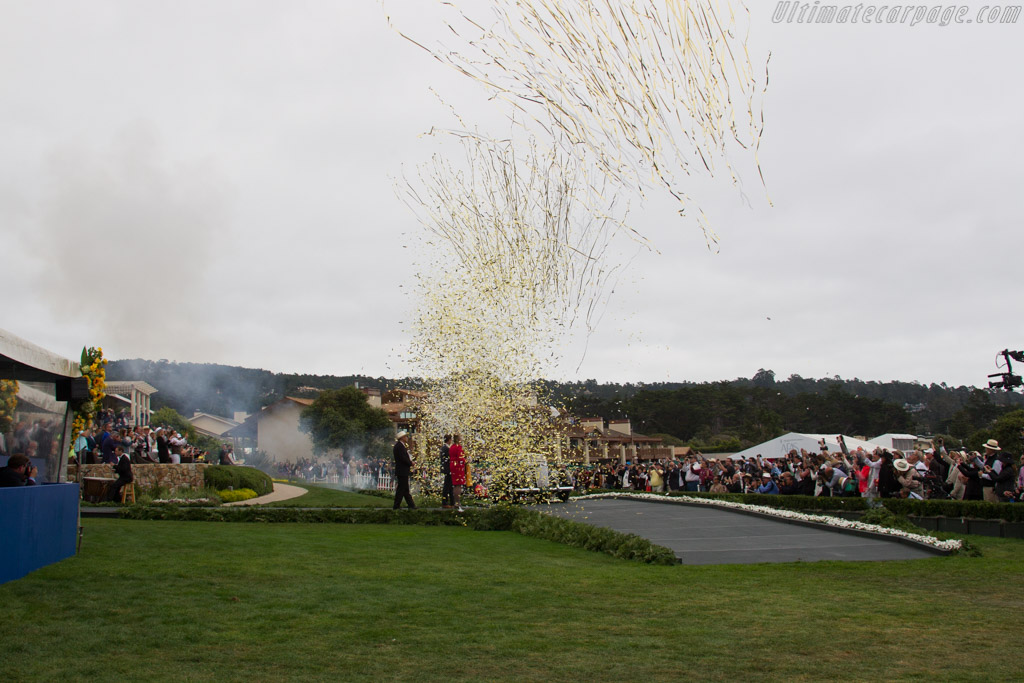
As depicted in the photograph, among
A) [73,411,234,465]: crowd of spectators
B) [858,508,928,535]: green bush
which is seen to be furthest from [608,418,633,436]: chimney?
[858,508,928,535]: green bush

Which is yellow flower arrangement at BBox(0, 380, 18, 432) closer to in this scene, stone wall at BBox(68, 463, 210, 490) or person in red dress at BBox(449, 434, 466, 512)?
person in red dress at BBox(449, 434, 466, 512)

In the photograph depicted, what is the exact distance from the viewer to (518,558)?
12516mm

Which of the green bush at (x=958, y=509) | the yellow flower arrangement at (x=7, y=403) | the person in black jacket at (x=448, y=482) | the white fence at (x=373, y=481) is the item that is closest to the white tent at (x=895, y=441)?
the green bush at (x=958, y=509)

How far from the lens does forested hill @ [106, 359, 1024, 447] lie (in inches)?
2485

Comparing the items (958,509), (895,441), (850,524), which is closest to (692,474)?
(895,441)

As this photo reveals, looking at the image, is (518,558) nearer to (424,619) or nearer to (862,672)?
(424,619)

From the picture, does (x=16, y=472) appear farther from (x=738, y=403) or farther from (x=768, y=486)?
(x=738, y=403)

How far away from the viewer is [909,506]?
1870 cm

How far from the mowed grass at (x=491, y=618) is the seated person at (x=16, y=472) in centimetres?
111

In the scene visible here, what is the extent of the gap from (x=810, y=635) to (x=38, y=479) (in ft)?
32.7

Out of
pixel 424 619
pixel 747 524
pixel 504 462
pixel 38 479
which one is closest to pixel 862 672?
pixel 424 619

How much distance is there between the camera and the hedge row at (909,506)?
52.5ft

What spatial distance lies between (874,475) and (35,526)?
1826 cm

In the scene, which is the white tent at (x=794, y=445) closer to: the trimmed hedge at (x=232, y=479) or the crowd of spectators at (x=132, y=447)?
the trimmed hedge at (x=232, y=479)
